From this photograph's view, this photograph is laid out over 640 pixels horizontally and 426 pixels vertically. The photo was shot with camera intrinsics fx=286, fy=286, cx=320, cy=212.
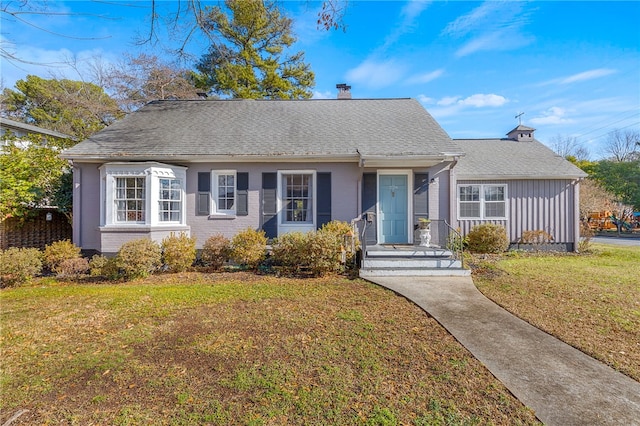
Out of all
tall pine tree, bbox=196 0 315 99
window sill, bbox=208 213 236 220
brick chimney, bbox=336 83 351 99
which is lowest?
window sill, bbox=208 213 236 220

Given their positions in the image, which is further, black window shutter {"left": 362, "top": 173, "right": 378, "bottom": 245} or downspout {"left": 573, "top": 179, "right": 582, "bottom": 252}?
downspout {"left": 573, "top": 179, "right": 582, "bottom": 252}

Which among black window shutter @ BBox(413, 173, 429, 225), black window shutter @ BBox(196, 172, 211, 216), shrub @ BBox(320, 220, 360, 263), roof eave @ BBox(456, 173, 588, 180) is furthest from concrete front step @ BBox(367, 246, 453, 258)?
black window shutter @ BBox(196, 172, 211, 216)

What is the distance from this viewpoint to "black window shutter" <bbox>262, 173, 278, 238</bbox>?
30.8 ft

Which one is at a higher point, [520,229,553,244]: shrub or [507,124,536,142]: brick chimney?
[507,124,536,142]: brick chimney

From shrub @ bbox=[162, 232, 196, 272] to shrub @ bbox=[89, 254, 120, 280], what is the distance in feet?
3.74

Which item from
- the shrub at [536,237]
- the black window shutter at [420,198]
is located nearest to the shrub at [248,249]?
the black window shutter at [420,198]

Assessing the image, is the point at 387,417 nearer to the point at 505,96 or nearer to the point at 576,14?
the point at 576,14

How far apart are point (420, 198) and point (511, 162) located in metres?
5.67

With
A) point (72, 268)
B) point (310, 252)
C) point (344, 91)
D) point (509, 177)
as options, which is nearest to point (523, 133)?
point (509, 177)

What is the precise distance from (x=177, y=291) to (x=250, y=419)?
183 inches

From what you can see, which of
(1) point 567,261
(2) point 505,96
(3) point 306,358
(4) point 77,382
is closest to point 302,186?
(3) point 306,358

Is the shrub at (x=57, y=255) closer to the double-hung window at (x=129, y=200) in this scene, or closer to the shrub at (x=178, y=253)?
the double-hung window at (x=129, y=200)

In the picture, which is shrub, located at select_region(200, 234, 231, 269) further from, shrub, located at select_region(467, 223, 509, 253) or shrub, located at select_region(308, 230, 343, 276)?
shrub, located at select_region(467, 223, 509, 253)

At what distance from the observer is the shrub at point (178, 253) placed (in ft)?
25.6
